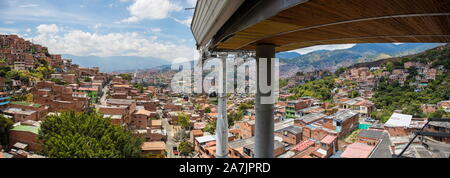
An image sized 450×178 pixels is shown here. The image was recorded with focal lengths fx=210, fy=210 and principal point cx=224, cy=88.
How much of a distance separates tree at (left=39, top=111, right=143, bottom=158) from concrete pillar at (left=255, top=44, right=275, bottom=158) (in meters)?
4.14

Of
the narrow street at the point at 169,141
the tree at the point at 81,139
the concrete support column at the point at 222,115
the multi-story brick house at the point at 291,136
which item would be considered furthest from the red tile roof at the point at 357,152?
the narrow street at the point at 169,141

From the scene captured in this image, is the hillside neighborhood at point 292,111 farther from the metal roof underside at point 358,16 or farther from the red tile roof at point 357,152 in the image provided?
the metal roof underside at point 358,16

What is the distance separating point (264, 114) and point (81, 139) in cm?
469

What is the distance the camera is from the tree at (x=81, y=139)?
14.7 feet

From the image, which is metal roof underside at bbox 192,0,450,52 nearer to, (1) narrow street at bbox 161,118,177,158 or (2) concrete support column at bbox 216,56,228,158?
(2) concrete support column at bbox 216,56,228,158

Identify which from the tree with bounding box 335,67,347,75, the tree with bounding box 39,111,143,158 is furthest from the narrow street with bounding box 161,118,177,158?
the tree with bounding box 335,67,347,75

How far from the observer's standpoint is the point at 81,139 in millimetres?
4719

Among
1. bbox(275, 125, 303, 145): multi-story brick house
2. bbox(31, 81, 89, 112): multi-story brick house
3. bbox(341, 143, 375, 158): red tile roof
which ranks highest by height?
bbox(31, 81, 89, 112): multi-story brick house

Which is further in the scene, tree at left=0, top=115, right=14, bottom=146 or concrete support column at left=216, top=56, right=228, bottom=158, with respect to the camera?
tree at left=0, top=115, right=14, bottom=146

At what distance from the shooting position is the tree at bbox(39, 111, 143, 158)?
449 cm

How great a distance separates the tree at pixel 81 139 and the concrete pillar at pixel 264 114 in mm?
4145

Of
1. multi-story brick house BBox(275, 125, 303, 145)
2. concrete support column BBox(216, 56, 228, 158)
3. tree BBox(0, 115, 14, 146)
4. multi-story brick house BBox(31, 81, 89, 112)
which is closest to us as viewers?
concrete support column BBox(216, 56, 228, 158)
